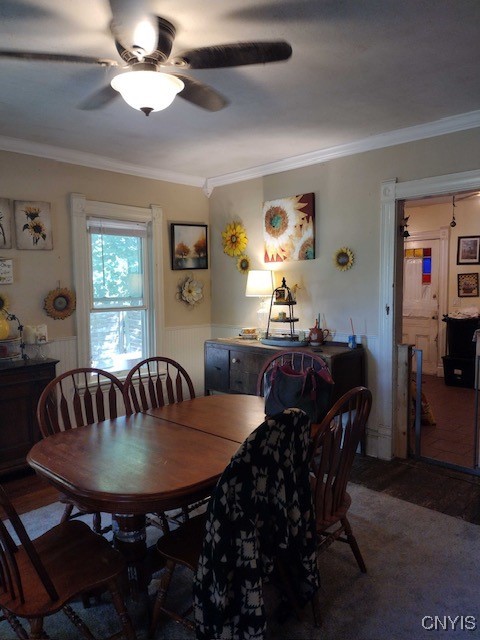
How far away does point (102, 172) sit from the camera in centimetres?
405

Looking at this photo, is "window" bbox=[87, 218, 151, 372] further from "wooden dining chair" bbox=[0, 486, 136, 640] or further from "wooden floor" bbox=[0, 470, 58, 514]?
"wooden dining chair" bbox=[0, 486, 136, 640]

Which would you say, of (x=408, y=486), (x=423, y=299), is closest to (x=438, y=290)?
(x=423, y=299)

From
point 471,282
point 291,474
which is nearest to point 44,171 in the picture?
point 291,474

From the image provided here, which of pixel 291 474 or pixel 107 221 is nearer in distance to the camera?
pixel 291 474

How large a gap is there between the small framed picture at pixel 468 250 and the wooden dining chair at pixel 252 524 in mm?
5487

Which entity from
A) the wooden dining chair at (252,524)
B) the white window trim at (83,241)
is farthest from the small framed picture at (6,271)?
the wooden dining chair at (252,524)

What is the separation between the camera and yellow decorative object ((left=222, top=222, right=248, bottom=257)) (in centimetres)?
455

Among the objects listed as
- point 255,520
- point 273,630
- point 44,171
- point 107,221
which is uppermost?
point 44,171

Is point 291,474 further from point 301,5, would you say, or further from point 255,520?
point 301,5

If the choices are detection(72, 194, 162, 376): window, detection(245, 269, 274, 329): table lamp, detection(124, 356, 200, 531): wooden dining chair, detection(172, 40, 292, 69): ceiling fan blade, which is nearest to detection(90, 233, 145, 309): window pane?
detection(72, 194, 162, 376): window

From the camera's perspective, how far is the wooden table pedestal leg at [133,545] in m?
1.88

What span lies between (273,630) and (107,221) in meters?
3.41

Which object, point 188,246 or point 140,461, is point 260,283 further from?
point 140,461

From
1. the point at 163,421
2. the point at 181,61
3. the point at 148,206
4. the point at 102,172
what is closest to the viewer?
the point at 181,61
